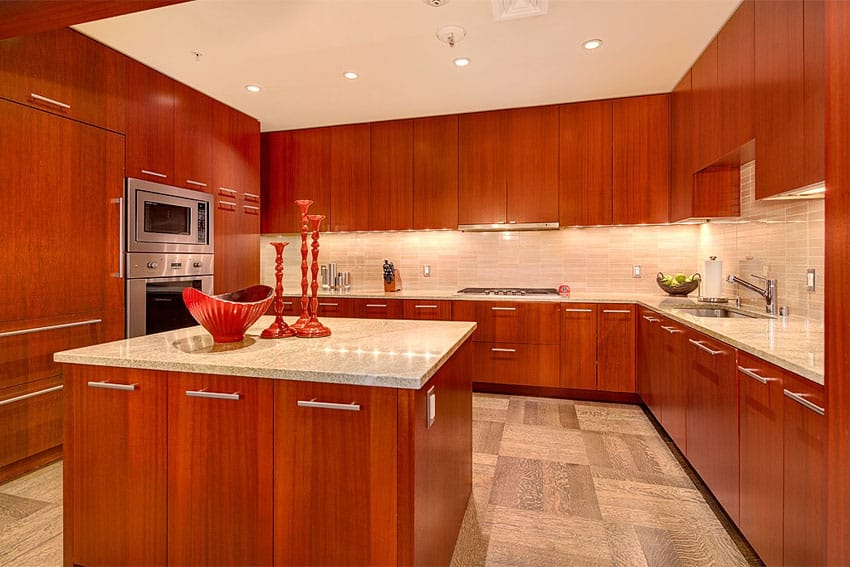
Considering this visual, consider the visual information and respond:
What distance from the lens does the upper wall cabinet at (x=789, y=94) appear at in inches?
62.1

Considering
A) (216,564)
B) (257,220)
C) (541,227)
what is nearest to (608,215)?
(541,227)

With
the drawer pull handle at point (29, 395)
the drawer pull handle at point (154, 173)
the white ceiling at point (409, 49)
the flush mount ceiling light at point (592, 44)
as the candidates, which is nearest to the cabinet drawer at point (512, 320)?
the white ceiling at point (409, 49)

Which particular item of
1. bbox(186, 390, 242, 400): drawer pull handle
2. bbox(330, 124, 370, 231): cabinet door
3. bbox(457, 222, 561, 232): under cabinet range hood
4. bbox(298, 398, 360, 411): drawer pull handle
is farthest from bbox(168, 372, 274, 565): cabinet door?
bbox(330, 124, 370, 231): cabinet door

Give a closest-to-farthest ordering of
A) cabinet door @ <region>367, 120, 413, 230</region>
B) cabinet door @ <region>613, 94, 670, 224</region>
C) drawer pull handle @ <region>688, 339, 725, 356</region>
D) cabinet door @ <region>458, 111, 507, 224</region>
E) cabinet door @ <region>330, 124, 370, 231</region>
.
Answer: drawer pull handle @ <region>688, 339, 725, 356</region>
cabinet door @ <region>613, 94, 670, 224</region>
cabinet door @ <region>458, 111, 507, 224</region>
cabinet door @ <region>367, 120, 413, 230</region>
cabinet door @ <region>330, 124, 370, 231</region>

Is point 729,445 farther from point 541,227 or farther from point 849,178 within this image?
point 541,227

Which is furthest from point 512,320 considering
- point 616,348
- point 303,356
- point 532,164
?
point 303,356

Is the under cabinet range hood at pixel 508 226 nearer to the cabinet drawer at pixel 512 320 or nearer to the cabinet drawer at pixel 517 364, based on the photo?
the cabinet drawer at pixel 512 320

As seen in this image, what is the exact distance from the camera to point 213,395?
128 cm

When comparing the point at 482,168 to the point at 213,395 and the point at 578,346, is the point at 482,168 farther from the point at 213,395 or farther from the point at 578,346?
the point at 213,395

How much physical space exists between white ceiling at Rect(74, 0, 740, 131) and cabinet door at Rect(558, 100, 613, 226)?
6.4 inches

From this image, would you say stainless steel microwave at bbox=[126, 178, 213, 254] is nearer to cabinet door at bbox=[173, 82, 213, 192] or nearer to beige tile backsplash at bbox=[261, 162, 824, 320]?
cabinet door at bbox=[173, 82, 213, 192]

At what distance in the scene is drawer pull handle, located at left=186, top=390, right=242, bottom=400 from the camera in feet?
4.16

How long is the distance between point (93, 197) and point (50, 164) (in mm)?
279

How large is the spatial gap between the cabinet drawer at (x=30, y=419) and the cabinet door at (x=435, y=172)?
2976mm
